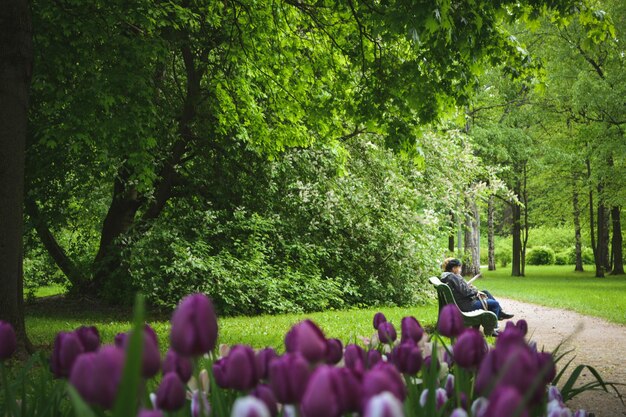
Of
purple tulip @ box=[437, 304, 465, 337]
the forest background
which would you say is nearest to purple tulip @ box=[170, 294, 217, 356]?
purple tulip @ box=[437, 304, 465, 337]

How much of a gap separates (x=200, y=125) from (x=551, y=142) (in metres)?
20.6

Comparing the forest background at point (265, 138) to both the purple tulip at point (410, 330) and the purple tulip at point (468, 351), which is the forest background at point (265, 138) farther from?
the purple tulip at point (468, 351)

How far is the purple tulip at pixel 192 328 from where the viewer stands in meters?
1.11

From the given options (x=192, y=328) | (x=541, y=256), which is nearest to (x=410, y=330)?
(x=192, y=328)

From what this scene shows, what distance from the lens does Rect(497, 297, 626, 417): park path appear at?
566 cm

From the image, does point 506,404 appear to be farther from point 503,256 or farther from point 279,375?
point 503,256

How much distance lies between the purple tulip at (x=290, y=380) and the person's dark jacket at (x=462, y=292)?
29.4 feet

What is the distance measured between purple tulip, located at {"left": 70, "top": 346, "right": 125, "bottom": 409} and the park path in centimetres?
279

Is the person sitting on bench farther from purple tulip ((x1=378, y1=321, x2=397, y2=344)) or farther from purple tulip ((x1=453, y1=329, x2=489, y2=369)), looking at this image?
purple tulip ((x1=453, y1=329, x2=489, y2=369))

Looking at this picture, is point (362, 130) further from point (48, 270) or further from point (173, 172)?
point (48, 270)

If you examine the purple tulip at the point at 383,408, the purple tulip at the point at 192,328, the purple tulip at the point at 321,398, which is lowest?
the purple tulip at the point at 321,398

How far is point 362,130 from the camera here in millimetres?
15648

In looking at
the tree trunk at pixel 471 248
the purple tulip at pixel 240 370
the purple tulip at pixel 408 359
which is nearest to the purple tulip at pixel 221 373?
the purple tulip at pixel 240 370

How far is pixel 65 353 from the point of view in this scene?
154 cm
